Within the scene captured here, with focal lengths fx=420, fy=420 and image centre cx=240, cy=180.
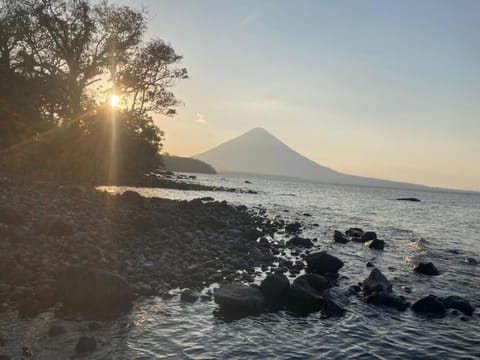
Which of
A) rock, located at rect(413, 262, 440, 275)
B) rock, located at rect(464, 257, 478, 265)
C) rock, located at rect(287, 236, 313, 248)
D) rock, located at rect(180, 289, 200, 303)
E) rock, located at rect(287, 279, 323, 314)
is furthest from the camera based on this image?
rock, located at rect(287, 236, 313, 248)

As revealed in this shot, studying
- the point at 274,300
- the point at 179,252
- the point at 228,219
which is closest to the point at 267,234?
the point at 228,219

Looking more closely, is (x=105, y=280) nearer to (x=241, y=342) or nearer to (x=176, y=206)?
(x=241, y=342)

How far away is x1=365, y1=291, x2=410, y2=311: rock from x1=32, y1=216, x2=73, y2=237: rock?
1217cm

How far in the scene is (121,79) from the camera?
50.3 metres

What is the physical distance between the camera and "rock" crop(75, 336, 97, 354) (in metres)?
9.09

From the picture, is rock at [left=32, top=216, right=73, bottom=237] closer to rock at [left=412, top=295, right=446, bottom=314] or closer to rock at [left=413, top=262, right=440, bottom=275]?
rock at [left=412, top=295, right=446, bottom=314]

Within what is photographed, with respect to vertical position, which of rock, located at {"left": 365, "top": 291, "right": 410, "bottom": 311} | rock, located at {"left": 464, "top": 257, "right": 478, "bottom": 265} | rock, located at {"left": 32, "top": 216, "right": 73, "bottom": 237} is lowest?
rock, located at {"left": 365, "top": 291, "right": 410, "bottom": 311}

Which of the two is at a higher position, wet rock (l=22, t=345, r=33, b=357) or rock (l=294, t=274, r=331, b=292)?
rock (l=294, t=274, r=331, b=292)

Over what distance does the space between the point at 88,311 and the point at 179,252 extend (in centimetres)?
699

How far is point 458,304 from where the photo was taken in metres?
14.9

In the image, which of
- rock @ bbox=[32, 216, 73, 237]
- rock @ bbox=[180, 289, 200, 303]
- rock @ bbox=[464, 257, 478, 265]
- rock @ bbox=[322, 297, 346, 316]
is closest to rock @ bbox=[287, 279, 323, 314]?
rock @ bbox=[322, 297, 346, 316]

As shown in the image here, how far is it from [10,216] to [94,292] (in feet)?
26.4

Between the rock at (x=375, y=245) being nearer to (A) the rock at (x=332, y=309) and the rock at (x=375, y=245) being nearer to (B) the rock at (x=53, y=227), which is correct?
(A) the rock at (x=332, y=309)

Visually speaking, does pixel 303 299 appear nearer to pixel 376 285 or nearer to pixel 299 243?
pixel 376 285
